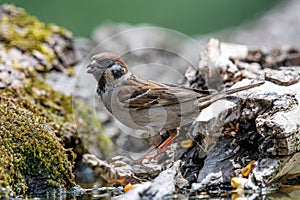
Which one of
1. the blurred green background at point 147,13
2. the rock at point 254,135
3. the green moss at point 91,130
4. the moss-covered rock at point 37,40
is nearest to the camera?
the rock at point 254,135

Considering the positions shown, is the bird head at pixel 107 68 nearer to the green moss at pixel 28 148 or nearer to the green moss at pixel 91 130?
the green moss at pixel 28 148

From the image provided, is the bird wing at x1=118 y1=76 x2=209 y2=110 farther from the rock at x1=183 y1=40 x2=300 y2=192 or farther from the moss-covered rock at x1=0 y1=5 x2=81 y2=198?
the moss-covered rock at x1=0 y1=5 x2=81 y2=198

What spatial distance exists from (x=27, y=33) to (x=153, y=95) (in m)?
1.87

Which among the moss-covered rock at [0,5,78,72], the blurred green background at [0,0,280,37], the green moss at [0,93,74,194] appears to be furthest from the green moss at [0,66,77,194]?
the blurred green background at [0,0,280,37]

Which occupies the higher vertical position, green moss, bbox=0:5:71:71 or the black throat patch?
green moss, bbox=0:5:71:71

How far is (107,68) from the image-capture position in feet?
15.0

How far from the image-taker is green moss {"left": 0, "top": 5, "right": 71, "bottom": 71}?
5602 millimetres

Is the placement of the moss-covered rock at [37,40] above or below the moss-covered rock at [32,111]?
above

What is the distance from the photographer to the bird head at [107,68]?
453 centimetres

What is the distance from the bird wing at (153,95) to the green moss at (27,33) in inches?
51.4

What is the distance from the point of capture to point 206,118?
434 cm

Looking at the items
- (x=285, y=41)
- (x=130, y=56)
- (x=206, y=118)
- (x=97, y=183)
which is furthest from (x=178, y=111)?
(x=285, y=41)

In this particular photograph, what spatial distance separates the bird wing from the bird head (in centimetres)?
10

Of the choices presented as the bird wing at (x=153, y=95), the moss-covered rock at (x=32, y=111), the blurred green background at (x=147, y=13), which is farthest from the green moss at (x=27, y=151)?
the blurred green background at (x=147, y=13)
